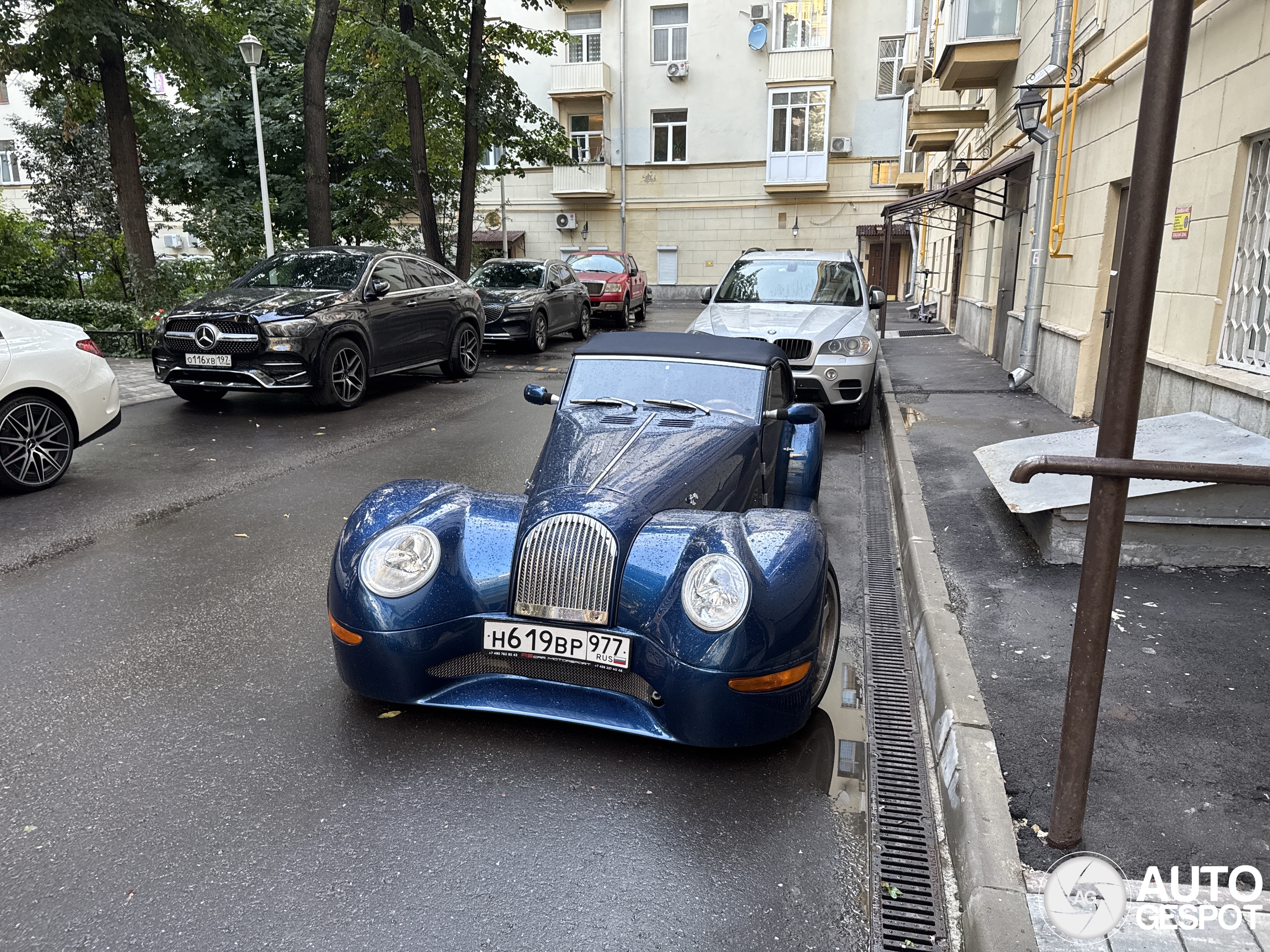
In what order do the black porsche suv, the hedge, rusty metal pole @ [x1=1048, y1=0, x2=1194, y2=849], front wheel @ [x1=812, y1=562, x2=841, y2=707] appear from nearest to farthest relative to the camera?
rusty metal pole @ [x1=1048, y1=0, x2=1194, y2=849] → front wheel @ [x1=812, y1=562, x2=841, y2=707] → the black porsche suv → the hedge

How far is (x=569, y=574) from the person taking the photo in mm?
3260

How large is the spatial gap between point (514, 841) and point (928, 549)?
3.26 m

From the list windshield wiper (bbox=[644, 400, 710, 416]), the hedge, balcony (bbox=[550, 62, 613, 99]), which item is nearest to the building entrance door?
windshield wiper (bbox=[644, 400, 710, 416])

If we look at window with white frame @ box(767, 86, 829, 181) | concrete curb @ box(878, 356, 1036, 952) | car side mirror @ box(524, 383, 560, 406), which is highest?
window with white frame @ box(767, 86, 829, 181)

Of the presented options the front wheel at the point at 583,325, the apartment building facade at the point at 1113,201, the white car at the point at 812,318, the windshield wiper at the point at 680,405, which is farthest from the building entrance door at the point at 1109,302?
the front wheel at the point at 583,325

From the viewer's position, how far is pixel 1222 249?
637 cm

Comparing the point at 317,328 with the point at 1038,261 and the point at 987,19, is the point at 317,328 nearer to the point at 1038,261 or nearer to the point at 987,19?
the point at 1038,261

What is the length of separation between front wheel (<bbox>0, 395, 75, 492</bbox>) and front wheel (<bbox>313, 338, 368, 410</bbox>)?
3.23 metres

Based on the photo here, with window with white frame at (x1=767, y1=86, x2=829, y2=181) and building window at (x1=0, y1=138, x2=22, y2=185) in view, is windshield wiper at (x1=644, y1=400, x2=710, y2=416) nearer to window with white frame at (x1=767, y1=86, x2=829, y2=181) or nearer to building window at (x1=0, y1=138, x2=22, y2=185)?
window with white frame at (x1=767, y1=86, x2=829, y2=181)

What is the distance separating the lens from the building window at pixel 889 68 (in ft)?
109

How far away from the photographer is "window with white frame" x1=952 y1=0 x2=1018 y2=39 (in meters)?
13.5

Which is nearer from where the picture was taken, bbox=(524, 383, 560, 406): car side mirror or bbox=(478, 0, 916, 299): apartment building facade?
bbox=(524, 383, 560, 406): car side mirror

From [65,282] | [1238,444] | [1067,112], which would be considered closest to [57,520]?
[1238,444]

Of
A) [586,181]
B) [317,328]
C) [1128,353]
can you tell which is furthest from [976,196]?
[586,181]
